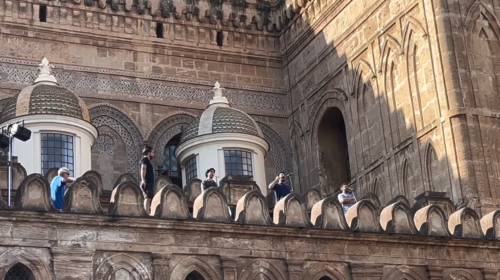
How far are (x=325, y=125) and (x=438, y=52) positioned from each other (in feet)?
15.8

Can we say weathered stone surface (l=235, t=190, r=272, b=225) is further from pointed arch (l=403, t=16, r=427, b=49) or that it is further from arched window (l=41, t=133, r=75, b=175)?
pointed arch (l=403, t=16, r=427, b=49)

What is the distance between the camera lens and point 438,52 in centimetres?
2309

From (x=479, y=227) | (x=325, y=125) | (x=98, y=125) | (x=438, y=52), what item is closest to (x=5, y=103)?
(x=98, y=125)

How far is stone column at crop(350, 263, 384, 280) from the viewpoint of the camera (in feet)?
61.1

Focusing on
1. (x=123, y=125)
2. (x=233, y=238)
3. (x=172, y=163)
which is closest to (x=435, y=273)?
(x=233, y=238)

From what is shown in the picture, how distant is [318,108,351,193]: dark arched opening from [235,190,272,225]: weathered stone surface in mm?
8637

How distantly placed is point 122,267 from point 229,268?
65.0 inches

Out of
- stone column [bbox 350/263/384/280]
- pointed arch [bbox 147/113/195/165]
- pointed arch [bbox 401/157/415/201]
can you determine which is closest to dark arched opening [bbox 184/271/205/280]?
stone column [bbox 350/263/384/280]

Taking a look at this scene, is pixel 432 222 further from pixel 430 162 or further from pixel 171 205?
pixel 171 205

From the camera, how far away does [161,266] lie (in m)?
17.2

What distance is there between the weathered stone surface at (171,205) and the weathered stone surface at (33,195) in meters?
1.67

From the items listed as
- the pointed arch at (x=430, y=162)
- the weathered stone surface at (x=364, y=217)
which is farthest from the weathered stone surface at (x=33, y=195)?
the pointed arch at (x=430, y=162)

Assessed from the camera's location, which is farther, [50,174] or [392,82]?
[392,82]

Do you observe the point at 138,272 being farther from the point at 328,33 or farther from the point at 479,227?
the point at 328,33
